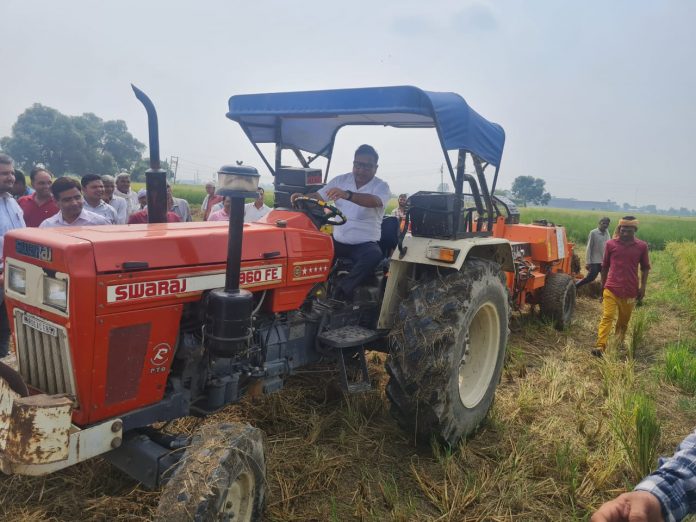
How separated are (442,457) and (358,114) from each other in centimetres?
219

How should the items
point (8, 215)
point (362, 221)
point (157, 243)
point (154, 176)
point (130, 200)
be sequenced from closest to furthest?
1. point (157, 243)
2. point (154, 176)
3. point (362, 221)
4. point (8, 215)
5. point (130, 200)

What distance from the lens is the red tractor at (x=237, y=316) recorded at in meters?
2.09

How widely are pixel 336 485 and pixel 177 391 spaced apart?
1.04 meters

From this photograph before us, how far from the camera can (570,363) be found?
5.11 meters

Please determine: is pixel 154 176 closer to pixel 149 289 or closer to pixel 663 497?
pixel 149 289

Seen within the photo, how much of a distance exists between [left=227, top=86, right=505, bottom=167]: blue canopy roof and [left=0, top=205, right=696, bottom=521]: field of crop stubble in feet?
6.23

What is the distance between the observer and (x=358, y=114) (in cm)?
333

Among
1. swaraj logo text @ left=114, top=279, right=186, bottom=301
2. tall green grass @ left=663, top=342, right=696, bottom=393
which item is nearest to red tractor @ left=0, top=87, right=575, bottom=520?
swaraj logo text @ left=114, top=279, right=186, bottom=301

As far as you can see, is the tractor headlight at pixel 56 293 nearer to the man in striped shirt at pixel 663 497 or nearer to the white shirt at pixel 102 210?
the man in striped shirt at pixel 663 497

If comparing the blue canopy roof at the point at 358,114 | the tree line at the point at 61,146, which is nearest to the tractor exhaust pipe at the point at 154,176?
the blue canopy roof at the point at 358,114

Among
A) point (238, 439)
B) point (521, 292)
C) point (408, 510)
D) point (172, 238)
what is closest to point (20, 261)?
point (172, 238)

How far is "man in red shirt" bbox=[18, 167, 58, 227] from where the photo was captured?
4.90 m

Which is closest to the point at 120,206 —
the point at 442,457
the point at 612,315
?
the point at 442,457

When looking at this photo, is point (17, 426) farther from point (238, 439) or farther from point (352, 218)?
point (352, 218)
